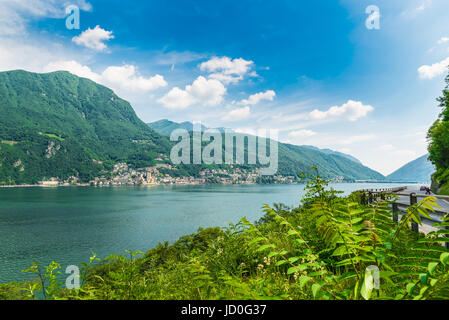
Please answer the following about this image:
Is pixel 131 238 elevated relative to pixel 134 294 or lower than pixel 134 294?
lower

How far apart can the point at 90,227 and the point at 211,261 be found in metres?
49.6

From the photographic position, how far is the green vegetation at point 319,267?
1.76m

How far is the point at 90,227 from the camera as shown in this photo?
45.7 metres

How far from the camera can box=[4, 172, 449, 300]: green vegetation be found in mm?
1761

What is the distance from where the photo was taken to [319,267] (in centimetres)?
203
